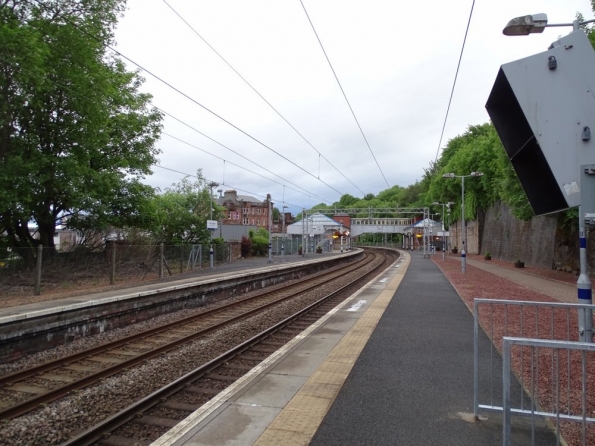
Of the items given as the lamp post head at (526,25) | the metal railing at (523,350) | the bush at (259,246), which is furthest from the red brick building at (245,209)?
the lamp post head at (526,25)

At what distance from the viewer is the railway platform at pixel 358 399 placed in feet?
A: 13.6

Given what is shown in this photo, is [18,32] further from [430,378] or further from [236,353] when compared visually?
[430,378]

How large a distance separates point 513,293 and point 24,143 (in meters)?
19.7

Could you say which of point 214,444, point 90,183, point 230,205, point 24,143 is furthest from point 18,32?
point 230,205

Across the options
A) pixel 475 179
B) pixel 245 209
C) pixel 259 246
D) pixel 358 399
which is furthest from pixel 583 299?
pixel 245 209

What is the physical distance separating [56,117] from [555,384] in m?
20.0

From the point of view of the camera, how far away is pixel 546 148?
15.5 feet

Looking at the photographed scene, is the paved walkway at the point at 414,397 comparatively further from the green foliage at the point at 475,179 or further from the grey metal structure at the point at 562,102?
the green foliage at the point at 475,179

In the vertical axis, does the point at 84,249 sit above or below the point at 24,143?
below

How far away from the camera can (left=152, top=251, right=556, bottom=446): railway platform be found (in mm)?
4141

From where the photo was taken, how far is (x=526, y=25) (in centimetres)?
599

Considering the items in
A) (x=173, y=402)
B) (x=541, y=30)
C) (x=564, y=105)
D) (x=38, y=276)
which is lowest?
(x=173, y=402)

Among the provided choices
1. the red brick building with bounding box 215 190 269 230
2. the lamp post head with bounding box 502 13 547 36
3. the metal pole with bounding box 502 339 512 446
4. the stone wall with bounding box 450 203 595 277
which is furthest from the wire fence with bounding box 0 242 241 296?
the red brick building with bounding box 215 190 269 230

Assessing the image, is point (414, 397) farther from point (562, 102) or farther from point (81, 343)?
point (81, 343)
